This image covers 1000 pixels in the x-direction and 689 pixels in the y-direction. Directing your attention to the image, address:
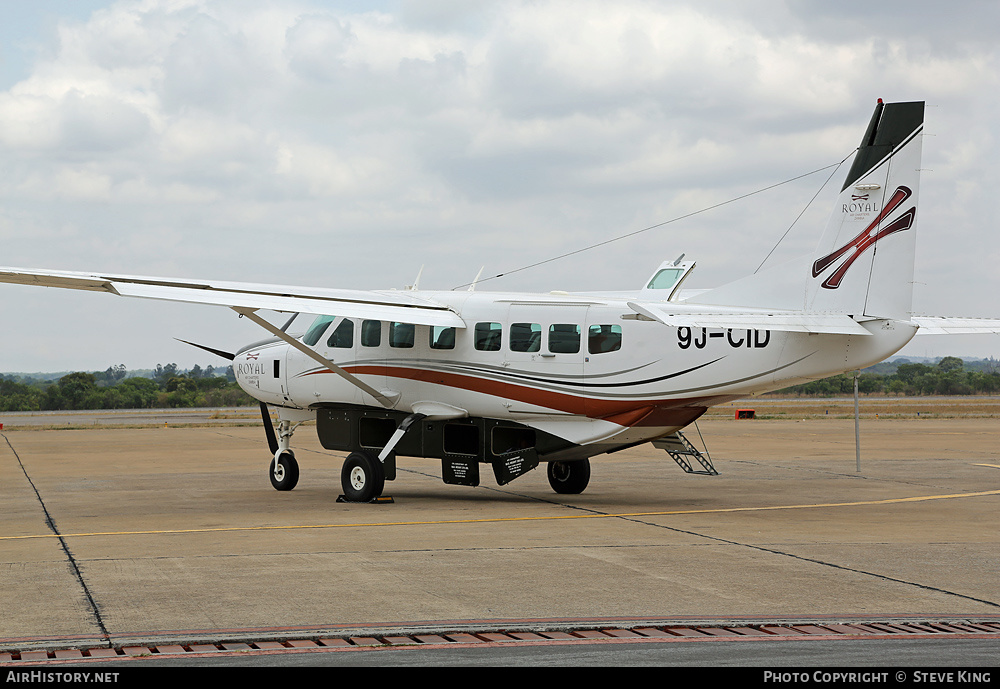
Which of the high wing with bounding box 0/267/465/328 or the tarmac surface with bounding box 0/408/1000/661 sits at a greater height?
the high wing with bounding box 0/267/465/328

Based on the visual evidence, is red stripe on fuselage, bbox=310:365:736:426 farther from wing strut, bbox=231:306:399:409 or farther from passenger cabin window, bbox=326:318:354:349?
passenger cabin window, bbox=326:318:354:349

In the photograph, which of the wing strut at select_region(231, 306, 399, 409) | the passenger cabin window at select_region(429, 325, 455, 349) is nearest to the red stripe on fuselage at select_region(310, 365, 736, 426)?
the passenger cabin window at select_region(429, 325, 455, 349)

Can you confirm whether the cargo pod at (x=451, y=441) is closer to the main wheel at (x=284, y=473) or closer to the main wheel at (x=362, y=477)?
the main wheel at (x=362, y=477)

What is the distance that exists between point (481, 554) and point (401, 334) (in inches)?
276

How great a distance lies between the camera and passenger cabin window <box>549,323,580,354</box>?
16469 mm

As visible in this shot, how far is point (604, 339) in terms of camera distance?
53.4 ft

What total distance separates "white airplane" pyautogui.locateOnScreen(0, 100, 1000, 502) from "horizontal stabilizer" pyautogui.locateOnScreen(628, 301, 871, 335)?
0.11ft

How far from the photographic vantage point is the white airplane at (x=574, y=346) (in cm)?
1522

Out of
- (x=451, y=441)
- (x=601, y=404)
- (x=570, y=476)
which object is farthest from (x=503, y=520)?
(x=570, y=476)

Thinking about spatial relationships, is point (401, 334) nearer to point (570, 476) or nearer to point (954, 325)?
point (570, 476)

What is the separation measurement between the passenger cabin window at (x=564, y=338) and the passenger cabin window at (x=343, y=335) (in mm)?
3876
